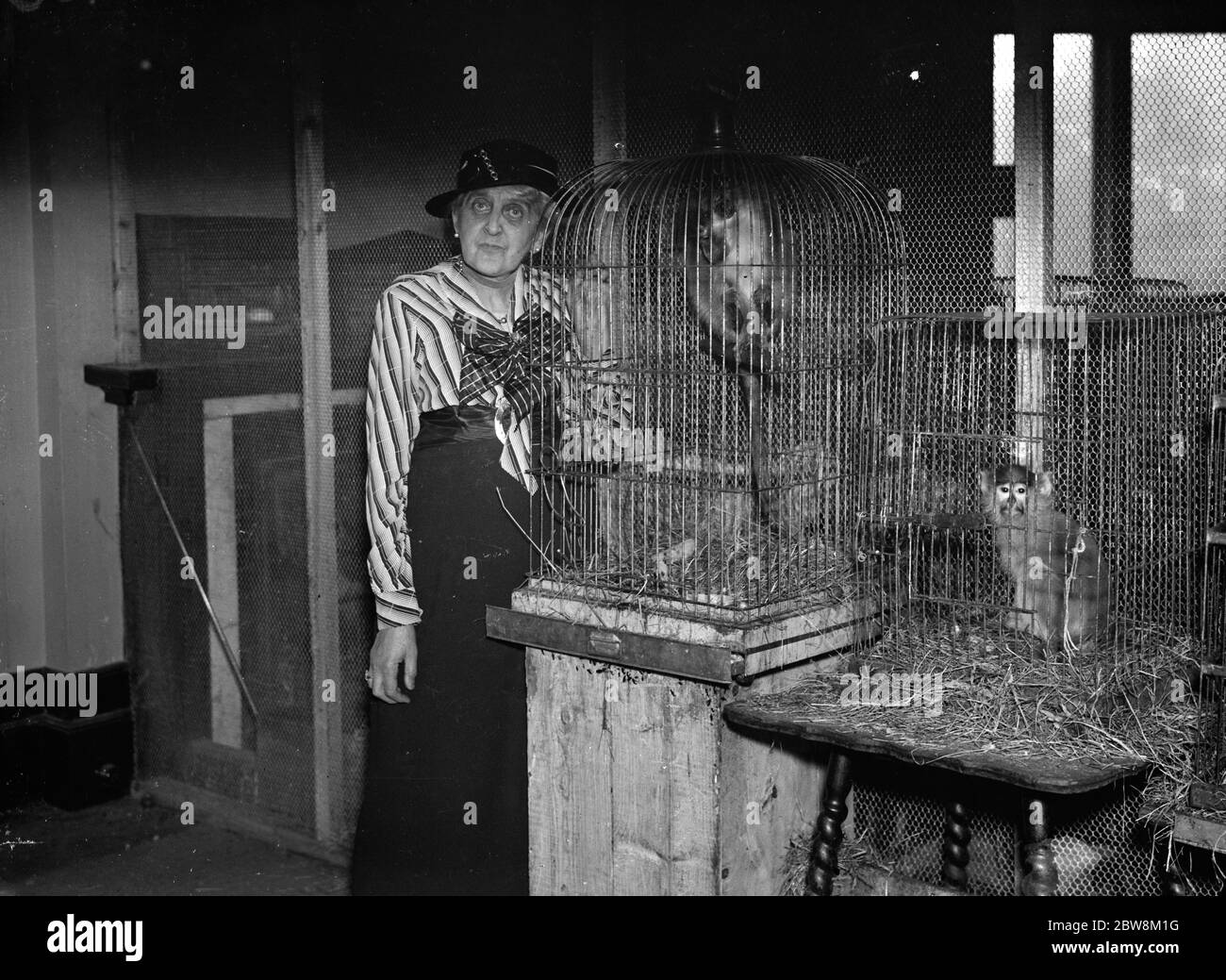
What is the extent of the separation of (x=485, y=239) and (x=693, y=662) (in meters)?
1.30

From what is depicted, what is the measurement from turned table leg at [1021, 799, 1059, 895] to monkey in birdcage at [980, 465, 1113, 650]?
1.22 feet

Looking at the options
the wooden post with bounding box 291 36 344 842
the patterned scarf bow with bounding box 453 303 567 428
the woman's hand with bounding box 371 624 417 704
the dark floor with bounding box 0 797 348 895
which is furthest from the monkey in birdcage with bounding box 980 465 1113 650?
the dark floor with bounding box 0 797 348 895

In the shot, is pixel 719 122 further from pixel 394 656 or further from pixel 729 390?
pixel 394 656

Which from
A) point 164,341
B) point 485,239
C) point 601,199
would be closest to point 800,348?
point 601,199

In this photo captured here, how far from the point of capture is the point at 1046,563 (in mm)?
3342

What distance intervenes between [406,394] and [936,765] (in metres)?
1.69

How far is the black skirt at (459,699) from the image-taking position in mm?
Result: 3871

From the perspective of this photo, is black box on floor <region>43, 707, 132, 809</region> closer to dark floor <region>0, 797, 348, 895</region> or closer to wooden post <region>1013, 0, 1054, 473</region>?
dark floor <region>0, 797, 348, 895</region>

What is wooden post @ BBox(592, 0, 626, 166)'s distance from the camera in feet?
13.3

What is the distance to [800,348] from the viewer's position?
3.53 m

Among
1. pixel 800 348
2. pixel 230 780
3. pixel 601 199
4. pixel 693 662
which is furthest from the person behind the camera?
pixel 230 780

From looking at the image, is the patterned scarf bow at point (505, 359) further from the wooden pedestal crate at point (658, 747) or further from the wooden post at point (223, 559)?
the wooden post at point (223, 559)
